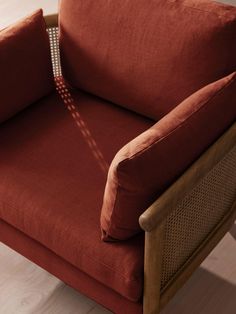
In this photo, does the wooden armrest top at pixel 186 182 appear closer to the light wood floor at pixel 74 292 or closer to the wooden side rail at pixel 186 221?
the wooden side rail at pixel 186 221

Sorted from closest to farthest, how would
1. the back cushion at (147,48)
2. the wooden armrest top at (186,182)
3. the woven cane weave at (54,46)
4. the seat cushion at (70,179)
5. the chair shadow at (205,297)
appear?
the wooden armrest top at (186,182)
the seat cushion at (70,179)
the back cushion at (147,48)
the chair shadow at (205,297)
the woven cane weave at (54,46)

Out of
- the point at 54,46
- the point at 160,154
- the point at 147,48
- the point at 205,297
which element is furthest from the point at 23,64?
the point at 205,297

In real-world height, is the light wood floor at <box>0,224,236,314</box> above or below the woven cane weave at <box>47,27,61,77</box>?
below

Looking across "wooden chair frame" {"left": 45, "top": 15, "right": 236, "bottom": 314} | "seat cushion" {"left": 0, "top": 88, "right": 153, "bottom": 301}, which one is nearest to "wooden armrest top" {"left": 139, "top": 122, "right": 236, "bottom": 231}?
"wooden chair frame" {"left": 45, "top": 15, "right": 236, "bottom": 314}

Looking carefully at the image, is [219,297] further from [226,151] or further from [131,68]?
[131,68]

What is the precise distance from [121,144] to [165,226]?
1.46ft

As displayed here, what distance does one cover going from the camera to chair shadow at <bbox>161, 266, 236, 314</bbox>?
1.76 metres

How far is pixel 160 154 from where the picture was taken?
1.31 meters

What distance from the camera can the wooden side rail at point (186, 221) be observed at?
4.33 ft

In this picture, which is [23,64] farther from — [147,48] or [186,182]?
[186,182]

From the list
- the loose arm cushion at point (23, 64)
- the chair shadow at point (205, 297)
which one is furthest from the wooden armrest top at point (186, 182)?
the loose arm cushion at point (23, 64)

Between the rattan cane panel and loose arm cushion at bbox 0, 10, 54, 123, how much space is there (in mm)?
707

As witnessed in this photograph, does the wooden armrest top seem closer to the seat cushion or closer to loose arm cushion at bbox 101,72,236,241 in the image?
loose arm cushion at bbox 101,72,236,241

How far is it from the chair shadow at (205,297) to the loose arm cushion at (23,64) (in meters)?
0.81
